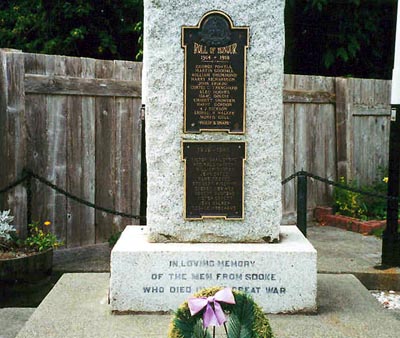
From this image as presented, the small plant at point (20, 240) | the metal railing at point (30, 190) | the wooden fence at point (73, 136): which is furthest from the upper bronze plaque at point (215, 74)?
the wooden fence at point (73, 136)

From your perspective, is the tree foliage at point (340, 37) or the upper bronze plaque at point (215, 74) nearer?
the upper bronze plaque at point (215, 74)

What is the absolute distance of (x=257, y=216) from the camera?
4.94 meters

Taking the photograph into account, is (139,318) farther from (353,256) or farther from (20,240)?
(353,256)

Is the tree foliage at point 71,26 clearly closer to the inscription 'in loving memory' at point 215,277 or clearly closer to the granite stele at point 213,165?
the granite stele at point 213,165

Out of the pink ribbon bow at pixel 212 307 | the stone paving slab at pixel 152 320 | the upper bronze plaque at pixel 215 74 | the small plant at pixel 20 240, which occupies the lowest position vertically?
the stone paving slab at pixel 152 320

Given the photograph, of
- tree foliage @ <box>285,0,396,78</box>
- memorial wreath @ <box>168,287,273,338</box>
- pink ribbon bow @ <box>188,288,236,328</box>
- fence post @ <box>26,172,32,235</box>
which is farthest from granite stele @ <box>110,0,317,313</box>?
tree foliage @ <box>285,0,396,78</box>

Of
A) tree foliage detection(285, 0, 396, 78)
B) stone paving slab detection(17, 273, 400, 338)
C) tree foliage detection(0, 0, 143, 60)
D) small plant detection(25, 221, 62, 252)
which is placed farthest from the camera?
tree foliage detection(285, 0, 396, 78)

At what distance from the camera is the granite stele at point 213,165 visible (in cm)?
471

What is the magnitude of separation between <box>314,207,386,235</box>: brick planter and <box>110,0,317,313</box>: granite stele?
16.0ft

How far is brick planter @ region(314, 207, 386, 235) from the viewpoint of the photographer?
9.57 meters

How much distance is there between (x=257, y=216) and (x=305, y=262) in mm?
480

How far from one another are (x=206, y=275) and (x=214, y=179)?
69 cm

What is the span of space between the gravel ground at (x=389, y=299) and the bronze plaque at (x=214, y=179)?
2.43 m

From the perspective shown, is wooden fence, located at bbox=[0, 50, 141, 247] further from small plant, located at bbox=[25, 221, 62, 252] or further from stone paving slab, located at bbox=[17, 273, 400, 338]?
stone paving slab, located at bbox=[17, 273, 400, 338]
